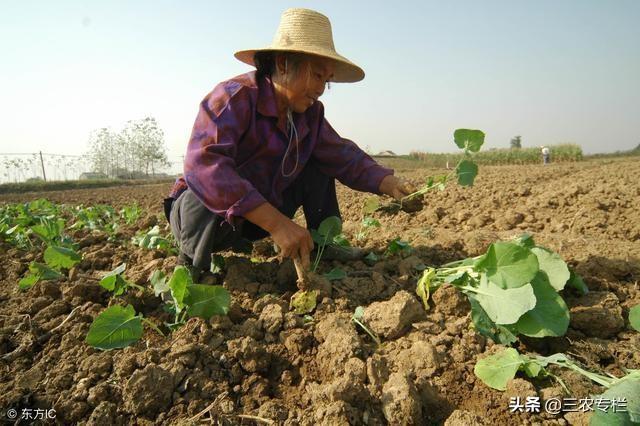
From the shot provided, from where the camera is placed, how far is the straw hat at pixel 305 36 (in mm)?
1811

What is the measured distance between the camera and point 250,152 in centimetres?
206

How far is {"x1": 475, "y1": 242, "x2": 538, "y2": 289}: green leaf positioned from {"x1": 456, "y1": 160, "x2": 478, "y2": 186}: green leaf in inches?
24.4

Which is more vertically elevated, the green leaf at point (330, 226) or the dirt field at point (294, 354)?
the green leaf at point (330, 226)

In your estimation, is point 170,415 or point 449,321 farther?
point 449,321

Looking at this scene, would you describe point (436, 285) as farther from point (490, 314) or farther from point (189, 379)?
point (189, 379)

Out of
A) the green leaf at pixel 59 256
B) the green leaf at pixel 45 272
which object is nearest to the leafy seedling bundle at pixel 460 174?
the green leaf at pixel 59 256

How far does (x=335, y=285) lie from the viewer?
6.43 feet

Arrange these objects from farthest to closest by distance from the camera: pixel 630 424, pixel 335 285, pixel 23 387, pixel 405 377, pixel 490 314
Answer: pixel 335 285, pixel 490 314, pixel 23 387, pixel 405 377, pixel 630 424

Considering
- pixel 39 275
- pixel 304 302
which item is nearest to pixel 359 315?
pixel 304 302

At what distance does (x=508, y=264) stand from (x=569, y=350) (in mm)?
365

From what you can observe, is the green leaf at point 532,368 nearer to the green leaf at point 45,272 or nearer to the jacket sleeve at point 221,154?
the jacket sleeve at point 221,154

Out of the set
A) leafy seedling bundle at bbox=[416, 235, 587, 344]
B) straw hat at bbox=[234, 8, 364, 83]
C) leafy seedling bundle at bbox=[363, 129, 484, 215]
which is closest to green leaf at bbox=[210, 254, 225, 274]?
leafy seedling bundle at bbox=[363, 129, 484, 215]

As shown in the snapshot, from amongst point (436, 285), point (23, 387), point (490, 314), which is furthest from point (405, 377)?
point (23, 387)

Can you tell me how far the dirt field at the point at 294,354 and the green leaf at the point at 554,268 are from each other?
0.17 m
